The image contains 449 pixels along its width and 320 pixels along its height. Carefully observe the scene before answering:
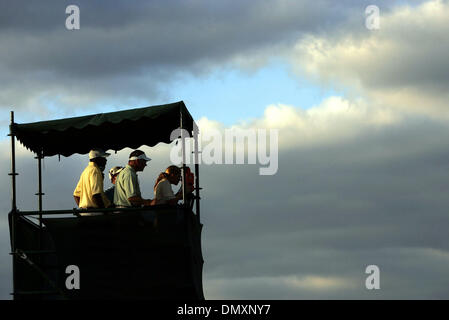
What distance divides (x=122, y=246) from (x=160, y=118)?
242 cm

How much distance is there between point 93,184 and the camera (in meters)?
17.0

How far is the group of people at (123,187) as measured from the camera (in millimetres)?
16891

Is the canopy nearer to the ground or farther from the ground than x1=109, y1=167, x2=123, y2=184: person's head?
farther from the ground

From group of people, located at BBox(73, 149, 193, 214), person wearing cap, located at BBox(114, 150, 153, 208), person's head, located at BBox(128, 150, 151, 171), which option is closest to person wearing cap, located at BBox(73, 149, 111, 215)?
group of people, located at BBox(73, 149, 193, 214)

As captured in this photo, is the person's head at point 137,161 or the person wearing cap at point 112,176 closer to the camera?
the person's head at point 137,161

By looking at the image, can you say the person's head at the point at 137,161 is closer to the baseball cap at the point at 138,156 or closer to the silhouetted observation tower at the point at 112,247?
the baseball cap at the point at 138,156

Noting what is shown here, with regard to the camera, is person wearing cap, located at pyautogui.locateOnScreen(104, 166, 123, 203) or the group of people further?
person wearing cap, located at pyautogui.locateOnScreen(104, 166, 123, 203)

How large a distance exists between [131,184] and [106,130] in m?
2.43

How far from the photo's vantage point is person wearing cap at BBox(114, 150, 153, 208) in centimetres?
1686

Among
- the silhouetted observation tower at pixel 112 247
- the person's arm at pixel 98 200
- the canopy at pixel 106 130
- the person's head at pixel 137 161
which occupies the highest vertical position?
the canopy at pixel 106 130

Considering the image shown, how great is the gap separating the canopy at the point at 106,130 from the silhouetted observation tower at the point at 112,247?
0.08 ft

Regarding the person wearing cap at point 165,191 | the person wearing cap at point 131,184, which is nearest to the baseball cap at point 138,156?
the person wearing cap at point 131,184

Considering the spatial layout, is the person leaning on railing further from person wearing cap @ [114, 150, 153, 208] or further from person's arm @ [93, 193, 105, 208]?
person's arm @ [93, 193, 105, 208]
